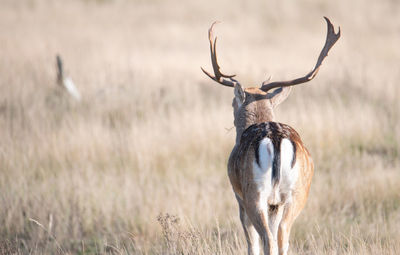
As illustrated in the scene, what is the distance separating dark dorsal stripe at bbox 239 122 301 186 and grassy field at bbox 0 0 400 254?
936 mm

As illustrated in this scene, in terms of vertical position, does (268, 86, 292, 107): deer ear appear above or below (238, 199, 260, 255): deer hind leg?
above

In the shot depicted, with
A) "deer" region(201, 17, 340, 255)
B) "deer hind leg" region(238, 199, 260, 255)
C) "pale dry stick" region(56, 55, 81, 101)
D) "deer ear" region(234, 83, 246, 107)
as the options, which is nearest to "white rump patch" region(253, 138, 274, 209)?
"deer" region(201, 17, 340, 255)

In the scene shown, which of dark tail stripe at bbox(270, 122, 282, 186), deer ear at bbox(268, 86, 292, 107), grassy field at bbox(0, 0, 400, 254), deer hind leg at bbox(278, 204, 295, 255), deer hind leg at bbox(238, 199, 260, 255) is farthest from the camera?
grassy field at bbox(0, 0, 400, 254)

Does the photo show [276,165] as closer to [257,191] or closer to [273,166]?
[273,166]

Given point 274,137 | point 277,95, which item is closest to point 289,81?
point 277,95

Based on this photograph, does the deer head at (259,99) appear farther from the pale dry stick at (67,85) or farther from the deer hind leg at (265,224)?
the pale dry stick at (67,85)

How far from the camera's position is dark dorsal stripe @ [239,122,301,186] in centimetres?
354

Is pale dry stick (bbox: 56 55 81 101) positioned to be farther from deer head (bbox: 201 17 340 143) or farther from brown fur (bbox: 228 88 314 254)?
brown fur (bbox: 228 88 314 254)

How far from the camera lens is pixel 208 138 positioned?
26.2ft

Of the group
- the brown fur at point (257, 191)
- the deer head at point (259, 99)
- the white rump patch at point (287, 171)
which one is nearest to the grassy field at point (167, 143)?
the brown fur at point (257, 191)

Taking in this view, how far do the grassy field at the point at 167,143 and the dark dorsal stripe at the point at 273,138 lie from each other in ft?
3.07

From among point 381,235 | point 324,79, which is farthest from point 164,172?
point 324,79

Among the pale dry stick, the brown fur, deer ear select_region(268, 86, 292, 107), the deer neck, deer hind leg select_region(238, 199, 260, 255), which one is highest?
the pale dry stick

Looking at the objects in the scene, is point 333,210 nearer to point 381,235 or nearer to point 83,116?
point 381,235
